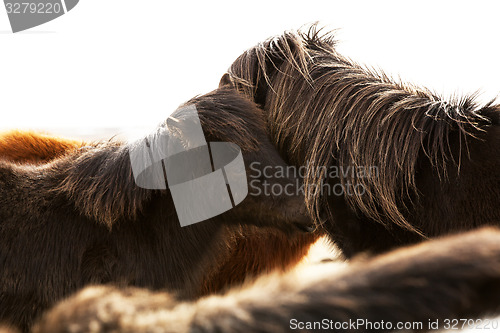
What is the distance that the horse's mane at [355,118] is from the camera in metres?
2.08

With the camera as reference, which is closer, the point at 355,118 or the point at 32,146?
the point at 355,118

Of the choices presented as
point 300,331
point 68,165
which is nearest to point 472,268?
point 300,331

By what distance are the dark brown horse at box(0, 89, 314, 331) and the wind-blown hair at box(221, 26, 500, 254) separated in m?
0.18

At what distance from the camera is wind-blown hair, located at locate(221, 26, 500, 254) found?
207 cm

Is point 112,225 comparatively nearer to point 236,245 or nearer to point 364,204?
point 236,245

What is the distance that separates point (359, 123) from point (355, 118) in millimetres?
31

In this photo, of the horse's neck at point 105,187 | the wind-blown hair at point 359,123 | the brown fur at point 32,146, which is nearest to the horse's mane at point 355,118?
the wind-blown hair at point 359,123

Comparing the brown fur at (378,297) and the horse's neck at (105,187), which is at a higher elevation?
the brown fur at (378,297)

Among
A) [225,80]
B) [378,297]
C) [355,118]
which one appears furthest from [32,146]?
[378,297]

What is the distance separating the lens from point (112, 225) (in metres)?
2.20

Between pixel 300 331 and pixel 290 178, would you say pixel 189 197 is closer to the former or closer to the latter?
pixel 290 178

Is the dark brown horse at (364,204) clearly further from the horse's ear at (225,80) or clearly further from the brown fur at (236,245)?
the brown fur at (236,245)

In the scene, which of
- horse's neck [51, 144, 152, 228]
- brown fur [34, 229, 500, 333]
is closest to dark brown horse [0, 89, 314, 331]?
horse's neck [51, 144, 152, 228]

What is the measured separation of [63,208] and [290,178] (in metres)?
1.01
